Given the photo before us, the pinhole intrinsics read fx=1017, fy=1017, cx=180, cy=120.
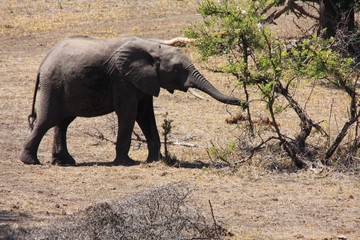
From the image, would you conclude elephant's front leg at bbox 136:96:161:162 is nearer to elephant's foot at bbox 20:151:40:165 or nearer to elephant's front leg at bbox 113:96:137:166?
elephant's front leg at bbox 113:96:137:166

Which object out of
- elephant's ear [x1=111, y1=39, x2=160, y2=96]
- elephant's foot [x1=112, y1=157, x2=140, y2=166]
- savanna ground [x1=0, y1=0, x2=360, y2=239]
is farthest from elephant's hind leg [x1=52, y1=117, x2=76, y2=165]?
elephant's ear [x1=111, y1=39, x2=160, y2=96]

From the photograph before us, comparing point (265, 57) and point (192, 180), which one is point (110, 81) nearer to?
point (192, 180)

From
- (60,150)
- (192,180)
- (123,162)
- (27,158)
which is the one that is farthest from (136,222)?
(60,150)

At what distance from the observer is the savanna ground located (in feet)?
37.4

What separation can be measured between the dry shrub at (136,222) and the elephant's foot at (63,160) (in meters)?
4.84

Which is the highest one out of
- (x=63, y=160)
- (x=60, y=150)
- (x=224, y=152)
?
(x=224, y=152)

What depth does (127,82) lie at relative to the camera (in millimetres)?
14680

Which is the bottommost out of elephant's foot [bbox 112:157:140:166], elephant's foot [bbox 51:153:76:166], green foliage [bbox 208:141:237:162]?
elephant's foot [bbox 51:153:76:166]

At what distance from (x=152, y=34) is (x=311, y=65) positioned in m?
14.6

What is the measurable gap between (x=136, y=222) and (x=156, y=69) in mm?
5436

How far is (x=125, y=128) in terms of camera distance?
14844mm

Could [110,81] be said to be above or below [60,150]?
above

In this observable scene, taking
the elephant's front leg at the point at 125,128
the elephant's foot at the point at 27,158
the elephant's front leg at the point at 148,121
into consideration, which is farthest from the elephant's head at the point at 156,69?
the elephant's foot at the point at 27,158

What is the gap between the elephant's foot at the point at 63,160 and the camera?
15.0 meters
